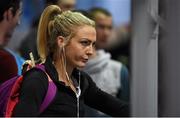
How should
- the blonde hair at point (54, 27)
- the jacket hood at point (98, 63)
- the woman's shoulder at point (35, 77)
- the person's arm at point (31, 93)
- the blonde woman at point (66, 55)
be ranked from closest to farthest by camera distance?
the person's arm at point (31, 93) < the woman's shoulder at point (35, 77) < the blonde woman at point (66, 55) < the blonde hair at point (54, 27) < the jacket hood at point (98, 63)

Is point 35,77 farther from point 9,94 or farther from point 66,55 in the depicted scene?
point 66,55

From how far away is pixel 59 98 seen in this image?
3805 mm

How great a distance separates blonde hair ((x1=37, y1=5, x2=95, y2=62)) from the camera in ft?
13.2

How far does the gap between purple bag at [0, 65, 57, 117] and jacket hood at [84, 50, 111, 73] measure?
7.27 ft

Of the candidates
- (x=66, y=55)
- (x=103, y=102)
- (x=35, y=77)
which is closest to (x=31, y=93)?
(x=35, y=77)

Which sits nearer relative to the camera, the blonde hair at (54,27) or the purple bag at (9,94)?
the purple bag at (9,94)

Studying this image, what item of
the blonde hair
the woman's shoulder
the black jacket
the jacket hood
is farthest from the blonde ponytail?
the jacket hood

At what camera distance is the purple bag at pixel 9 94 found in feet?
12.1

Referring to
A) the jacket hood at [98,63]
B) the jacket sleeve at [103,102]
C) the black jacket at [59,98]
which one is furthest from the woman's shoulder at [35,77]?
the jacket hood at [98,63]

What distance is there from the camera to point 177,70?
9.85 feet

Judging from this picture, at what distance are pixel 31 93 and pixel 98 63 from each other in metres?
2.57

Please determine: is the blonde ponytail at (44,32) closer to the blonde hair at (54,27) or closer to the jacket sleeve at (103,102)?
the blonde hair at (54,27)

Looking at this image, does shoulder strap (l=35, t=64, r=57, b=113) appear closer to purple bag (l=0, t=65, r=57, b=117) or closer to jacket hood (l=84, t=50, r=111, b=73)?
purple bag (l=0, t=65, r=57, b=117)

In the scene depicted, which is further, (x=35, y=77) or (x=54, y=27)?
(x=54, y=27)
